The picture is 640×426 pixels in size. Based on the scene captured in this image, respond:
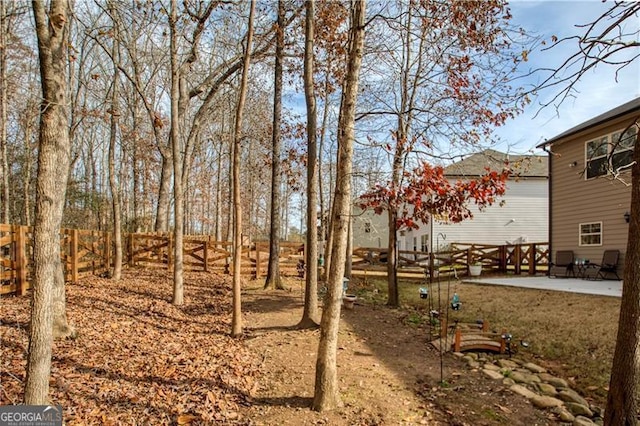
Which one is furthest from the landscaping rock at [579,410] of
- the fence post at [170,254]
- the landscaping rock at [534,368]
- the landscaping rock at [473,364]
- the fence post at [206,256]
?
the fence post at [170,254]

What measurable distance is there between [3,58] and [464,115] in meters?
12.2

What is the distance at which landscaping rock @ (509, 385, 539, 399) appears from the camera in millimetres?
4754

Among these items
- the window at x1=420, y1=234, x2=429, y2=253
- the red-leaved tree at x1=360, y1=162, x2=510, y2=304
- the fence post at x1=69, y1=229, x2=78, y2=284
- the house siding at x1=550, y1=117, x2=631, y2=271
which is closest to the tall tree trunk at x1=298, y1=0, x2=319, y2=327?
the red-leaved tree at x1=360, y1=162, x2=510, y2=304

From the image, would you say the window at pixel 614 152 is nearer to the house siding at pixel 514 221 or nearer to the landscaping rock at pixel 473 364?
the house siding at pixel 514 221

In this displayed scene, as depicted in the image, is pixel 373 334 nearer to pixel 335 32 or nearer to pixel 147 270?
pixel 335 32

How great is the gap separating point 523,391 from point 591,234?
10167 mm

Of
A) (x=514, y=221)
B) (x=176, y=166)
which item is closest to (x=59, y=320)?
(x=176, y=166)

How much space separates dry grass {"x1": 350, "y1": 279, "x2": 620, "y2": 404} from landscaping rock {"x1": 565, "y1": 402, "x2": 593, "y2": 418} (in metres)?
0.39

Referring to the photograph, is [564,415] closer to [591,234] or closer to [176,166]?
[176,166]

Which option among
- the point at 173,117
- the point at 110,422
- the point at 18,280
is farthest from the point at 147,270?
the point at 110,422

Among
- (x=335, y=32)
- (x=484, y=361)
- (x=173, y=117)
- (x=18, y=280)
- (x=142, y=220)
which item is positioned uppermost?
(x=335, y=32)

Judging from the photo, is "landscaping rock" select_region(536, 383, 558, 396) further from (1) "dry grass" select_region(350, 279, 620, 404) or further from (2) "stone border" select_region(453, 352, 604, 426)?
(1) "dry grass" select_region(350, 279, 620, 404)

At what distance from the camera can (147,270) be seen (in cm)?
1233

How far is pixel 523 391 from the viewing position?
486 centimetres
